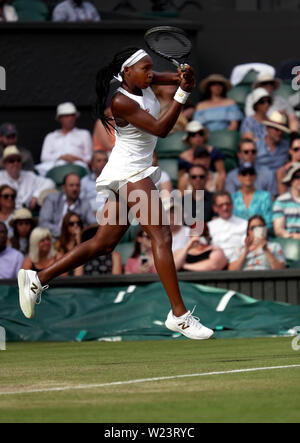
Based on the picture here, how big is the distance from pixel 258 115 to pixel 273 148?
26.5 inches

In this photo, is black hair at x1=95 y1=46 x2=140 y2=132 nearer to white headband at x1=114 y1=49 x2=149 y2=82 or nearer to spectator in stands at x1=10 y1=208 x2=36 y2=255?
white headband at x1=114 y1=49 x2=149 y2=82

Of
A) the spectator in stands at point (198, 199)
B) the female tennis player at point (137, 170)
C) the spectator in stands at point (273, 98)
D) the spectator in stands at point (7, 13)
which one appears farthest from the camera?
the spectator in stands at point (7, 13)

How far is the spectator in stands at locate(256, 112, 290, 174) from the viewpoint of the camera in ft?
39.4

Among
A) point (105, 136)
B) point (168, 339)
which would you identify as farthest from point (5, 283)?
point (105, 136)

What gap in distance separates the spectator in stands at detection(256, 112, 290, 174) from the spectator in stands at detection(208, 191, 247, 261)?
132 centimetres

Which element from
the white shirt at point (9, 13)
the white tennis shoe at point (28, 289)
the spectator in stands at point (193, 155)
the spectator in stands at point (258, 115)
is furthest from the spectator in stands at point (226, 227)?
the white shirt at point (9, 13)

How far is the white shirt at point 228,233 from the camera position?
412 inches

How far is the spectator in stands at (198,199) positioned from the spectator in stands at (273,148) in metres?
0.98

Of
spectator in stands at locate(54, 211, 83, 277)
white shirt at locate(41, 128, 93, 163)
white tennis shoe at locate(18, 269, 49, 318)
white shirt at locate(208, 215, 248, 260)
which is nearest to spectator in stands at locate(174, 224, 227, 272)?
white shirt at locate(208, 215, 248, 260)

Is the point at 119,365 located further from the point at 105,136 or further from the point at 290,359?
the point at 105,136

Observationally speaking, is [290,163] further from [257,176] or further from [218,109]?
[218,109]

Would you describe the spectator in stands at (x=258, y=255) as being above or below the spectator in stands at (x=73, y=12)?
below

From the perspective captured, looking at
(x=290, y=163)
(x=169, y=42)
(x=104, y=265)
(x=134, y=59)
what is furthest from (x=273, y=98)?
(x=134, y=59)

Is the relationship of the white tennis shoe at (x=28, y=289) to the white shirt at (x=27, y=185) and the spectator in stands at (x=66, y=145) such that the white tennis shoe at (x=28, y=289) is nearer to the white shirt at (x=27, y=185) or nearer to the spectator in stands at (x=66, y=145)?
the white shirt at (x=27, y=185)
